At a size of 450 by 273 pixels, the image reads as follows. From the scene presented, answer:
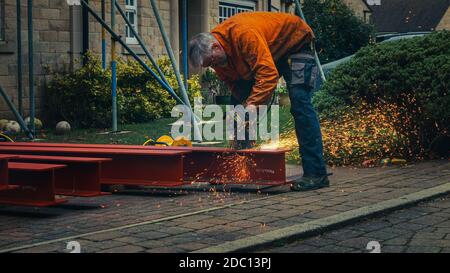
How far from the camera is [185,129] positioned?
13.1m

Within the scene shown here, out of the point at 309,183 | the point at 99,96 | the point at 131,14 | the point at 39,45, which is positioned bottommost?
the point at 309,183

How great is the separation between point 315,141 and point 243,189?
2.71ft

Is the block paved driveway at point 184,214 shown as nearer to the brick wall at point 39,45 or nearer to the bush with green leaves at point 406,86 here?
the bush with green leaves at point 406,86

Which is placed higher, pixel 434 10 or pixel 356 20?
pixel 434 10

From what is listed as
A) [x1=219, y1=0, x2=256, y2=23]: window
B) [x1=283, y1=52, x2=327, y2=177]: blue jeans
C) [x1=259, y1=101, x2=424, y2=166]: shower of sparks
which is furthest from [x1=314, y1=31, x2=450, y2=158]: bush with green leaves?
[x1=219, y1=0, x2=256, y2=23]: window

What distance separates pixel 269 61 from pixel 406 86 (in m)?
2.72

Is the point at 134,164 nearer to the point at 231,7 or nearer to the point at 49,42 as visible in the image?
the point at 49,42

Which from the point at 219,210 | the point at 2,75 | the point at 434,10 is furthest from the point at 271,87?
the point at 434,10

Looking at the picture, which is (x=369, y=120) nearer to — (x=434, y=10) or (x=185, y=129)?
(x=185, y=129)

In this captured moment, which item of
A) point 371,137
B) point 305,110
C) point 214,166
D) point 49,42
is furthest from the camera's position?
point 49,42

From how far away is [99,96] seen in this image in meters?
14.1

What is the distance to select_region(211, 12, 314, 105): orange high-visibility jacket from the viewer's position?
689 centimetres

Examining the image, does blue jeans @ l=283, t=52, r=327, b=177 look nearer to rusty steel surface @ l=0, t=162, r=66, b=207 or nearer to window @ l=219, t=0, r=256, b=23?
rusty steel surface @ l=0, t=162, r=66, b=207

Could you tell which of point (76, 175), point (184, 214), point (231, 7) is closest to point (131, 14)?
point (231, 7)
